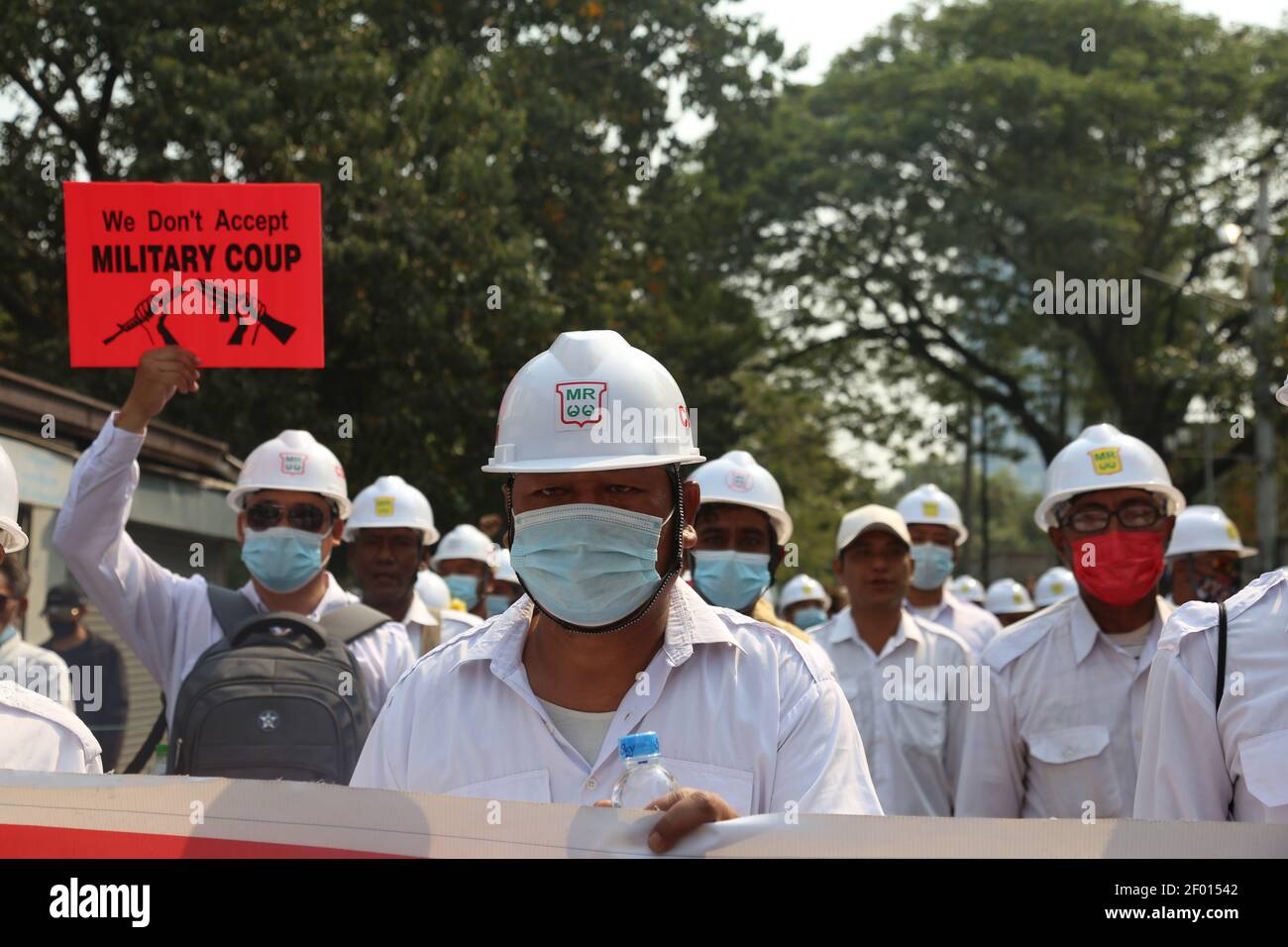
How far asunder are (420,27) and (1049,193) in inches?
399

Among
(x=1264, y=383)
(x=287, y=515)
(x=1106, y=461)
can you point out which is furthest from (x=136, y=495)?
(x=1264, y=383)

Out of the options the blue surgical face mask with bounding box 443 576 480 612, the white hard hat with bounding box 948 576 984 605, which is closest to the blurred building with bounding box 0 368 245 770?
the blue surgical face mask with bounding box 443 576 480 612

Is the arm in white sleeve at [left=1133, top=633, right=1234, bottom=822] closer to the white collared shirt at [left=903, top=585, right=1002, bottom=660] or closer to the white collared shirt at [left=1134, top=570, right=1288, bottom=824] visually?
the white collared shirt at [left=1134, top=570, right=1288, bottom=824]

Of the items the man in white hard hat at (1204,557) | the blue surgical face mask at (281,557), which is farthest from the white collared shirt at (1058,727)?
the man in white hard hat at (1204,557)

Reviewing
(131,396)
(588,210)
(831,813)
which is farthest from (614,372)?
(588,210)

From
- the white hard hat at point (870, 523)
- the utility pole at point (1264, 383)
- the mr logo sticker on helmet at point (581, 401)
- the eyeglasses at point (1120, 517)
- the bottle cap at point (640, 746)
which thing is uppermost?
the utility pole at point (1264, 383)

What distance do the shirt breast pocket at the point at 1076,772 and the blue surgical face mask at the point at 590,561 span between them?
247 centimetres

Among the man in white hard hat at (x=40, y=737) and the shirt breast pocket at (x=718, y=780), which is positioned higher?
the man in white hard hat at (x=40, y=737)

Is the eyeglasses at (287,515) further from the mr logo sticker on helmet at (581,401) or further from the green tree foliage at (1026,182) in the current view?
the green tree foliage at (1026,182)

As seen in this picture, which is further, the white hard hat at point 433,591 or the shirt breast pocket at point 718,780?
the white hard hat at point 433,591

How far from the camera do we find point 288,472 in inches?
248

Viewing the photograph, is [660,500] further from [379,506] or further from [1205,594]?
[1205,594]

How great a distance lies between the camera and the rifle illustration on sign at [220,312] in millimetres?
4426
